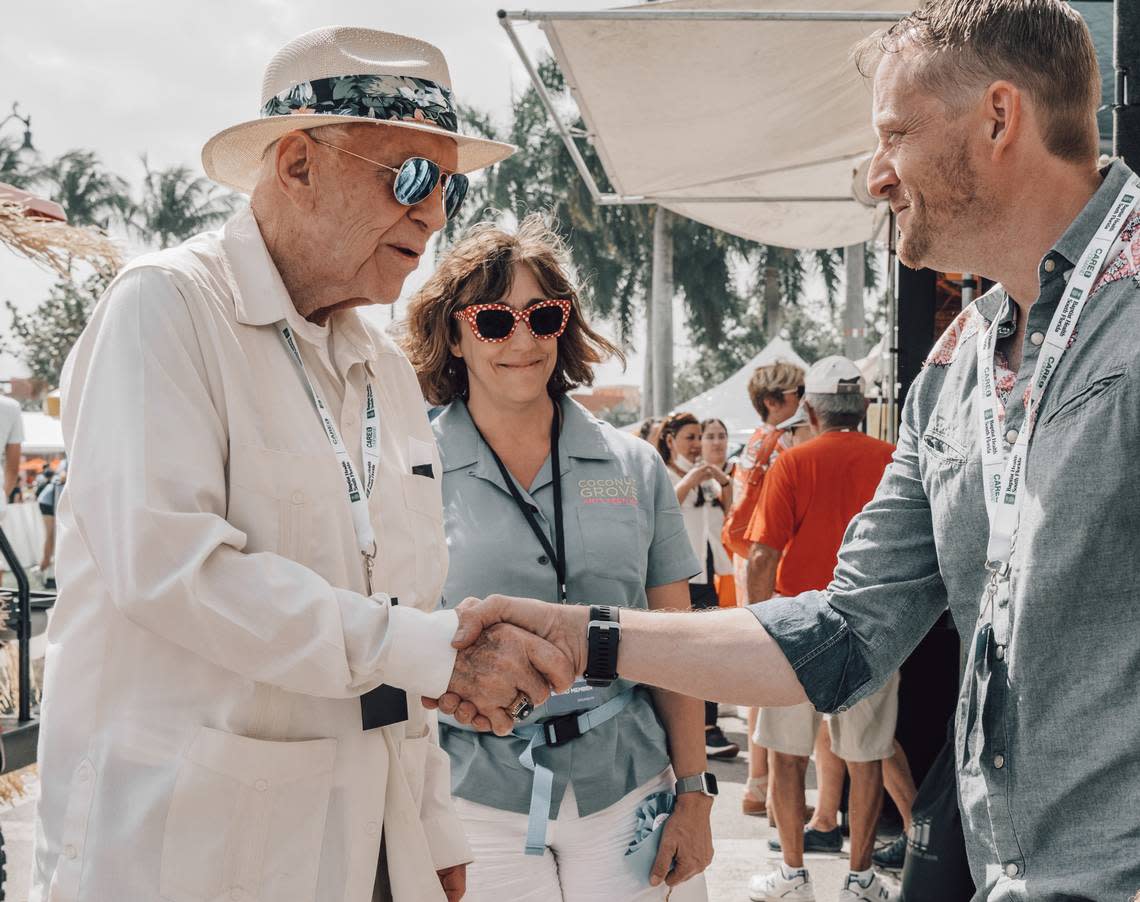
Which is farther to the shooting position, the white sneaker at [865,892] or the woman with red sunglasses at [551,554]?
the white sneaker at [865,892]

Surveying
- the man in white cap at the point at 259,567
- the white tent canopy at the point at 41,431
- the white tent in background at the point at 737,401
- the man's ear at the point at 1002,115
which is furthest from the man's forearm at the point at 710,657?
the white tent canopy at the point at 41,431

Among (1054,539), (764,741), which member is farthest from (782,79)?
(1054,539)

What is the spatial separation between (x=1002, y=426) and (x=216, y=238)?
148 centimetres

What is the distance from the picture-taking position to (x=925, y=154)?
200cm

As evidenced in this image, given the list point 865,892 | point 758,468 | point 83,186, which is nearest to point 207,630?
point 865,892

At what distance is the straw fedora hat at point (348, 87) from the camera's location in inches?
86.1

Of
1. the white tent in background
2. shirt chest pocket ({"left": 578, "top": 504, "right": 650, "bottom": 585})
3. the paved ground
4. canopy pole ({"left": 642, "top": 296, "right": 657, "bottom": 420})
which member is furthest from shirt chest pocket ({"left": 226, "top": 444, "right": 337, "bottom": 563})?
canopy pole ({"left": 642, "top": 296, "right": 657, "bottom": 420})

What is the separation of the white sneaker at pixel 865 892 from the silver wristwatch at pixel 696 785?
2.59 meters

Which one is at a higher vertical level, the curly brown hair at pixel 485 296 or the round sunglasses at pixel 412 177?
the round sunglasses at pixel 412 177

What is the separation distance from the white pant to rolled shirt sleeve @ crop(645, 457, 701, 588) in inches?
26.5

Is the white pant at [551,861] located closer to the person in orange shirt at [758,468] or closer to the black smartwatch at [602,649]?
the black smartwatch at [602,649]

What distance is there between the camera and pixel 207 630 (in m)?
1.77

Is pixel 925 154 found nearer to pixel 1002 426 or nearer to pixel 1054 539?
pixel 1002 426

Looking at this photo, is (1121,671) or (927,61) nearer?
(1121,671)
